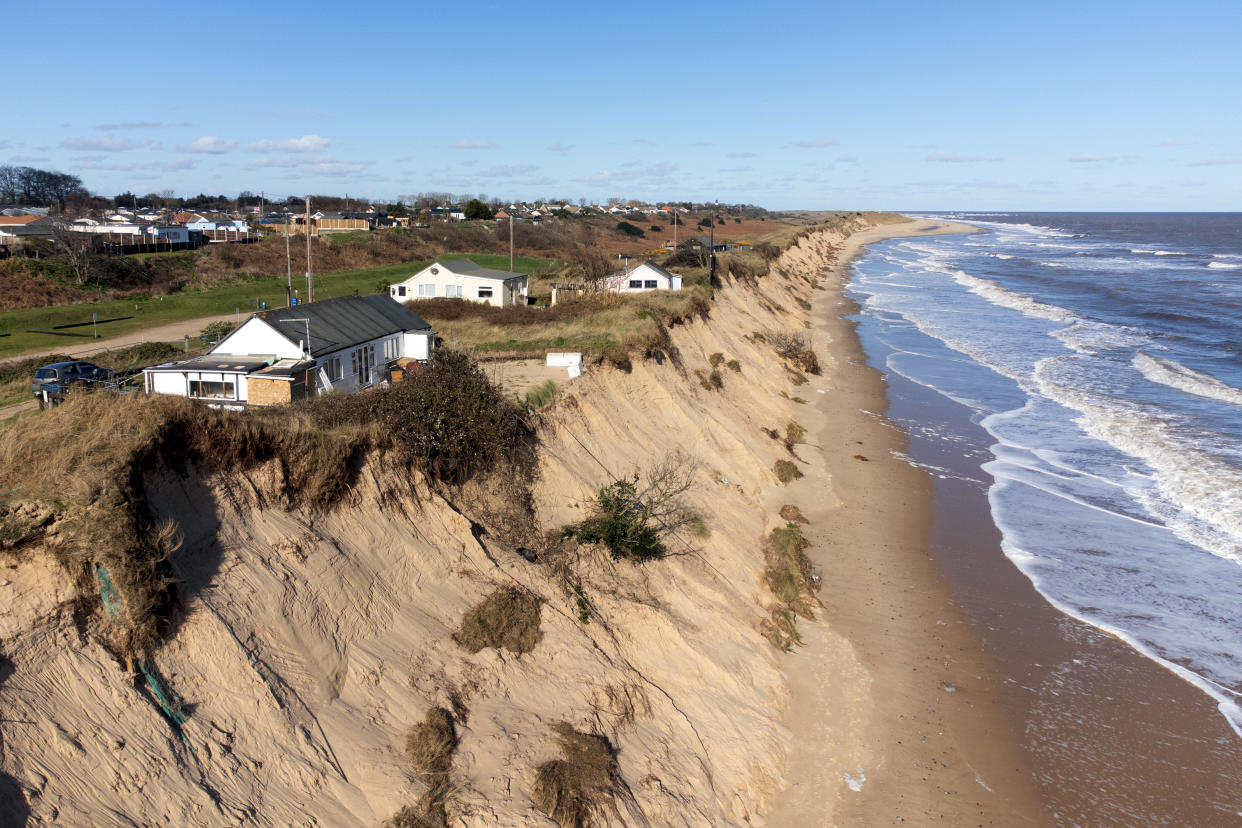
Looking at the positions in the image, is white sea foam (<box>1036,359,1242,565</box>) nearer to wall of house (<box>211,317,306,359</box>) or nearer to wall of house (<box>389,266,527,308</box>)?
wall of house (<box>211,317,306,359</box>)

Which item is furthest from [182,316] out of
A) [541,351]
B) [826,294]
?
[826,294]

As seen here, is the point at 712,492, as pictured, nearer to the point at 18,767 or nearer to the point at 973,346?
the point at 18,767

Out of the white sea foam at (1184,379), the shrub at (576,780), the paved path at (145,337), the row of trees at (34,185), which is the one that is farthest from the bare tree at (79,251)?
the row of trees at (34,185)

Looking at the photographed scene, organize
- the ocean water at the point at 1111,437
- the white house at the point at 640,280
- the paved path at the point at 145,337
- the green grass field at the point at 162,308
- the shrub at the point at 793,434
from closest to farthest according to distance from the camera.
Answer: the ocean water at the point at 1111,437 → the shrub at the point at 793,434 → the paved path at the point at 145,337 → the green grass field at the point at 162,308 → the white house at the point at 640,280

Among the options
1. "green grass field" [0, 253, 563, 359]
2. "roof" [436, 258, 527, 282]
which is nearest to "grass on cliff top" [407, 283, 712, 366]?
"roof" [436, 258, 527, 282]

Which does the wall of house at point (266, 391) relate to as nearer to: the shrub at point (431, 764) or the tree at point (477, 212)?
the shrub at point (431, 764)

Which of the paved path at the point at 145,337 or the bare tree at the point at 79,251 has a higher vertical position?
the bare tree at the point at 79,251

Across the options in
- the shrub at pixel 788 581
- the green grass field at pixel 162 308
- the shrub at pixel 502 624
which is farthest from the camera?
the green grass field at pixel 162 308
